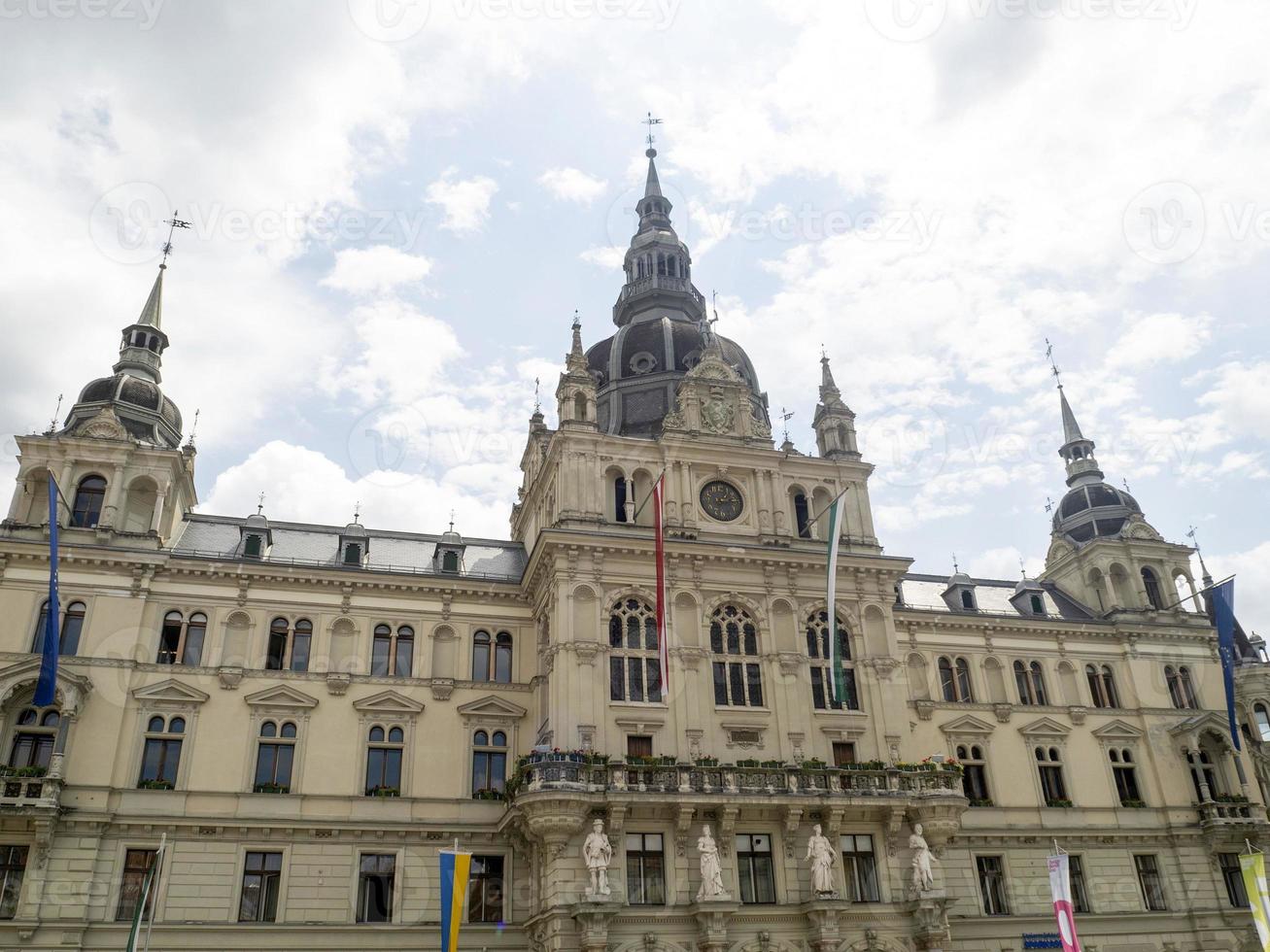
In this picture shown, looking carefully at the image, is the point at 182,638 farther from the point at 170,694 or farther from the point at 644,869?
the point at 644,869

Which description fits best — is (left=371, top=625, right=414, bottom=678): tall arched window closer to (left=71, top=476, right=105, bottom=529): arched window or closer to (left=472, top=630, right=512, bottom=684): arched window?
(left=472, top=630, right=512, bottom=684): arched window

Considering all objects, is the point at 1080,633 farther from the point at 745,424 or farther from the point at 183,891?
the point at 183,891

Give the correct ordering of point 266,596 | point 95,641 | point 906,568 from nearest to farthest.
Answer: point 95,641, point 266,596, point 906,568

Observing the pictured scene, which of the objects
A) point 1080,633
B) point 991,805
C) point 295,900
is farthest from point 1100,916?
point 295,900

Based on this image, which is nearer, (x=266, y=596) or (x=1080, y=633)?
(x=266, y=596)

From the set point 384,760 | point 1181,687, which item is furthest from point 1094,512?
point 384,760

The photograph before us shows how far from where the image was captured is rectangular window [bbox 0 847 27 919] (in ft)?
123

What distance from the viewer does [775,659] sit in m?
45.5

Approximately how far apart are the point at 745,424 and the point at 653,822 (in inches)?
799

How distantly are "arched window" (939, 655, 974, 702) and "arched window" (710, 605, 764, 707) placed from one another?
14.1m

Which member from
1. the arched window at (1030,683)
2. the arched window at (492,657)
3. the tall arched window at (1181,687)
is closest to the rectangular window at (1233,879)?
the tall arched window at (1181,687)

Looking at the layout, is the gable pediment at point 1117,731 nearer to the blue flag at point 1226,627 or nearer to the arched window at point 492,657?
the blue flag at point 1226,627

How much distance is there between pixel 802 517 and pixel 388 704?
71.6ft

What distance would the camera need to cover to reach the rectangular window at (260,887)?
4000 centimetres
